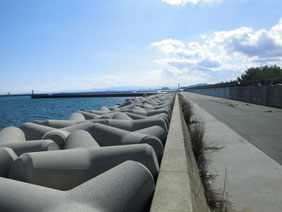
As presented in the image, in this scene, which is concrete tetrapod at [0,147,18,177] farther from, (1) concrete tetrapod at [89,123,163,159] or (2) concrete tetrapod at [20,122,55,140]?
(2) concrete tetrapod at [20,122,55,140]

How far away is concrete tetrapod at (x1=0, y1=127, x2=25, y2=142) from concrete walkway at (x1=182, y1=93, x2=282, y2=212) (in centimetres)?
305

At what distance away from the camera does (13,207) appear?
1.47m

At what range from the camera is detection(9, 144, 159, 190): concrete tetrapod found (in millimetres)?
1987

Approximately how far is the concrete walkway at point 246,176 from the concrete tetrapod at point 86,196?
1430 millimetres

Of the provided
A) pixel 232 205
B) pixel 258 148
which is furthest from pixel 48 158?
pixel 258 148

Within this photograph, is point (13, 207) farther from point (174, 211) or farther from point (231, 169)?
point (231, 169)

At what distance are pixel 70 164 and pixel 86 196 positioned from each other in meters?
0.70

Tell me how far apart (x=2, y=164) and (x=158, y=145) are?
156 cm

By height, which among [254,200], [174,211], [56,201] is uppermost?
[56,201]

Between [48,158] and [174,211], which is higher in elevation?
[48,158]

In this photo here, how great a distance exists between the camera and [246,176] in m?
3.90

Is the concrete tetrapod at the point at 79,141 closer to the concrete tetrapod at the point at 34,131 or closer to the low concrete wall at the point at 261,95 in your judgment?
the concrete tetrapod at the point at 34,131

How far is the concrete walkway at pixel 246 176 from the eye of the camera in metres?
3.05

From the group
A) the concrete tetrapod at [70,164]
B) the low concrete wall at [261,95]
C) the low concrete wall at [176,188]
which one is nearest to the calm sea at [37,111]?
the concrete tetrapod at [70,164]
